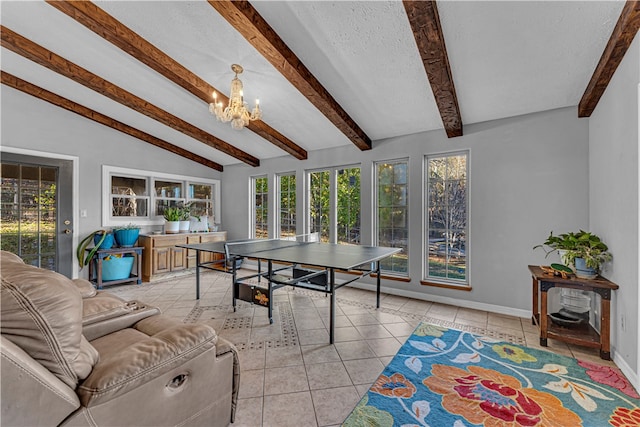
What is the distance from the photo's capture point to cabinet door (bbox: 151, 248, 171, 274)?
5.05 m

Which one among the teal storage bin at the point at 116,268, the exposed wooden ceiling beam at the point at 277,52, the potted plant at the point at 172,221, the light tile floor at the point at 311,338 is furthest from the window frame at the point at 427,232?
the teal storage bin at the point at 116,268

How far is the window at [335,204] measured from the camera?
4.81 m

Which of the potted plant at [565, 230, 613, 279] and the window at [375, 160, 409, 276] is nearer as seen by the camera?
the potted plant at [565, 230, 613, 279]

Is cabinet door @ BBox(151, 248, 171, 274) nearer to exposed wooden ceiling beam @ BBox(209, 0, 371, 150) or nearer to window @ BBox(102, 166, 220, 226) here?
window @ BBox(102, 166, 220, 226)

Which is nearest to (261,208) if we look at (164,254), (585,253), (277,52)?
(164,254)

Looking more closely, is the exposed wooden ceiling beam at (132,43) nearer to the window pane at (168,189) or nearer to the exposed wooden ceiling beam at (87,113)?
the exposed wooden ceiling beam at (87,113)

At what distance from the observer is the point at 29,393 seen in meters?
0.88

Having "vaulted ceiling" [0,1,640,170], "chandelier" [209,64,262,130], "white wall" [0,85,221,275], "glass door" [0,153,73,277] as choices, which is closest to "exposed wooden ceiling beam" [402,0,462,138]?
"vaulted ceiling" [0,1,640,170]

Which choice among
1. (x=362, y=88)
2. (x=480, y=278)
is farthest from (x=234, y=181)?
(x=480, y=278)

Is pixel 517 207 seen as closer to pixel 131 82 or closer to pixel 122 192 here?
pixel 131 82

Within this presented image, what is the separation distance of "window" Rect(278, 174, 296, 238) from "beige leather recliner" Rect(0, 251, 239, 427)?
161 inches

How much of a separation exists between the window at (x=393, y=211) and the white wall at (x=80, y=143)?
4.32 m

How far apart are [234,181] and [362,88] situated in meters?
4.08

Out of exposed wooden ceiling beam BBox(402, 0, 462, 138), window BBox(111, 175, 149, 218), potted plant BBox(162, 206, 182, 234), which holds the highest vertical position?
exposed wooden ceiling beam BBox(402, 0, 462, 138)
